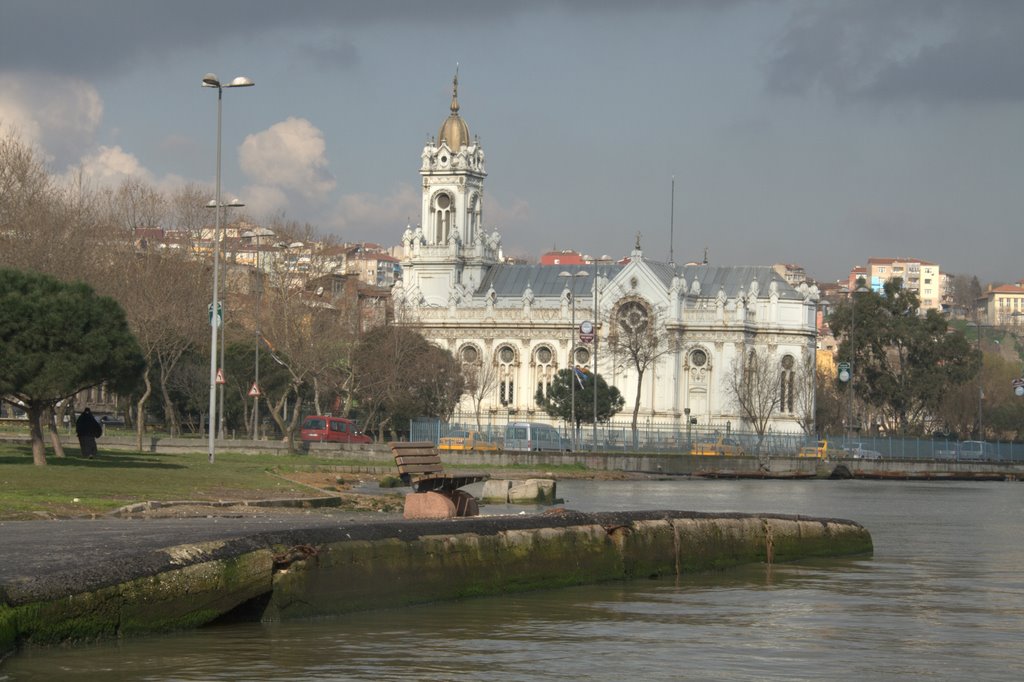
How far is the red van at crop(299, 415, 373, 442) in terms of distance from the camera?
2968 inches

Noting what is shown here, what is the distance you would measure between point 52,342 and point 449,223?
9913 cm

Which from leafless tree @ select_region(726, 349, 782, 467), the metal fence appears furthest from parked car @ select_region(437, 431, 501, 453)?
leafless tree @ select_region(726, 349, 782, 467)

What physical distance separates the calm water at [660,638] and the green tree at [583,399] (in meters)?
75.8

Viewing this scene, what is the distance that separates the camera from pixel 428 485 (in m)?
23.8

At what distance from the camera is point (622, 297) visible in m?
123

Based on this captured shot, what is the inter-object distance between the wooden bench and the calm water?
3.63m

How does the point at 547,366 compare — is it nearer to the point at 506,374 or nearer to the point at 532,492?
the point at 506,374

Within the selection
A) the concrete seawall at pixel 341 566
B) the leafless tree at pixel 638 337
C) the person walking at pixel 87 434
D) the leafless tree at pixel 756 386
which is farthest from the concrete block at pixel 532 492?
the leafless tree at pixel 638 337

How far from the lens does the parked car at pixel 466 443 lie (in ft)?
244

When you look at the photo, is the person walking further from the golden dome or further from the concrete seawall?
the golden dome

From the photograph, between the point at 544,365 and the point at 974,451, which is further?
the point at 544,365

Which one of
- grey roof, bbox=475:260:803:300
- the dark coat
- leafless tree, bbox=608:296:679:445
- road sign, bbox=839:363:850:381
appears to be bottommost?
the dark coat

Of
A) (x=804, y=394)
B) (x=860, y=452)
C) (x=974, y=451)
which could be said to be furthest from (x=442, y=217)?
(x=860, y=452)

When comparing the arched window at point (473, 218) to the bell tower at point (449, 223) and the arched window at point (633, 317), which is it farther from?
the arched window at point (633, 317)
